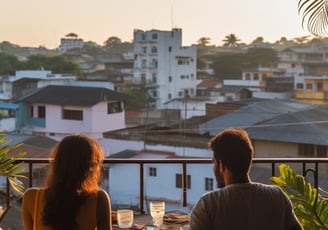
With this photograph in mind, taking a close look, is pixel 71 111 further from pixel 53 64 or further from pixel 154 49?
pixel 53 64

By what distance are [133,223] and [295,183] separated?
582 millimetres

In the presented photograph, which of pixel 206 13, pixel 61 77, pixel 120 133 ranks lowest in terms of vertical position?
pixel 120 133

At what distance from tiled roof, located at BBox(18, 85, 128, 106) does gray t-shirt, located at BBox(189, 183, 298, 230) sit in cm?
2062

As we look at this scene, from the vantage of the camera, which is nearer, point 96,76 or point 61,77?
point 61,77

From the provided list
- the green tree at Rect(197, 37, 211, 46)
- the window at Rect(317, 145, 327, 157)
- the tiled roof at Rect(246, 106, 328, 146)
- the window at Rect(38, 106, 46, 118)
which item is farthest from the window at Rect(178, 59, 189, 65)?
the window at Rect(317, 145, 327, 157)

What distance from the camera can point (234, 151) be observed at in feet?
5.09

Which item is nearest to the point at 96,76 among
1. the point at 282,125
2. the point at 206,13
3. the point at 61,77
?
the point at 61,77

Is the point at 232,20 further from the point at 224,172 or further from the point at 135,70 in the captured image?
the point at 224,172

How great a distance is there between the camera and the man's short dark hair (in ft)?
5.07

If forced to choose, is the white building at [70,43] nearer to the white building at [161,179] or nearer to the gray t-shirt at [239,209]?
the white building at [161,179]

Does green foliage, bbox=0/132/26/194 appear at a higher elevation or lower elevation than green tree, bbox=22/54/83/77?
lower

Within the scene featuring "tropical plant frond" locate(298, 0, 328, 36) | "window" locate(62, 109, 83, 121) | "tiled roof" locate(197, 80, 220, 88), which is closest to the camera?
"tropical plant frond" locate(298, 0, 328, 36)

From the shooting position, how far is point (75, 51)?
109ft

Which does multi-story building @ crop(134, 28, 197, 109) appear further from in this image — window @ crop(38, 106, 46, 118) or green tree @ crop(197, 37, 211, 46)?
window @ crop(38, 106, 46, 118)
